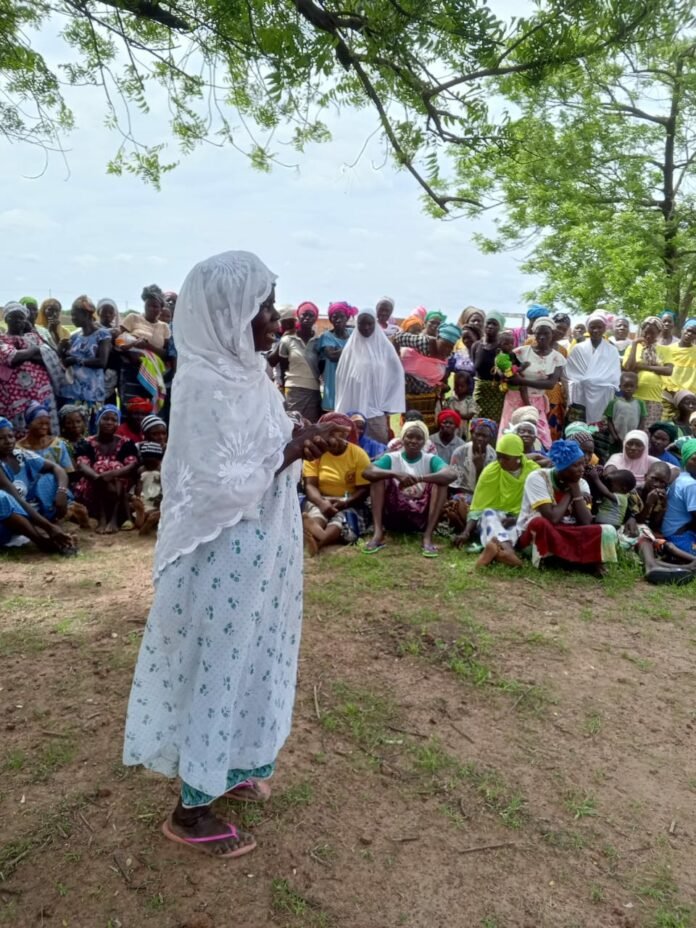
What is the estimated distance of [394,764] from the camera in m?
3.06

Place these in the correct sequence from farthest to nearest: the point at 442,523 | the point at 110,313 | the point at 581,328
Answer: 1. the point at 581,328
2. the point at 110,313
3. the point at 442,523

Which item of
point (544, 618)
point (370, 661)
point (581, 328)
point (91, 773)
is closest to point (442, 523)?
point (544, 618)

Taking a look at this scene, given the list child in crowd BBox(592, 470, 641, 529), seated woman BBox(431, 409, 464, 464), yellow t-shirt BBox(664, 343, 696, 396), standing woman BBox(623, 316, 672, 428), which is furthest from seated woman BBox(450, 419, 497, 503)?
yellow t-shirt BBox(664, 343, 696, 396)

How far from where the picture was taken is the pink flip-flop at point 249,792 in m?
2.71

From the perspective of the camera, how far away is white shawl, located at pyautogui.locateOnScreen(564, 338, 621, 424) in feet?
24.8

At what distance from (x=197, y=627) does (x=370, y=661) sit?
190 cm

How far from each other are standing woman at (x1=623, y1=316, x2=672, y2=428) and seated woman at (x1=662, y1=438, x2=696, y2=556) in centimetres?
158

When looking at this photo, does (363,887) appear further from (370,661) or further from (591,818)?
(370,661)

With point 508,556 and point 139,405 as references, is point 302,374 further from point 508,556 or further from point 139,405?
point 508,556

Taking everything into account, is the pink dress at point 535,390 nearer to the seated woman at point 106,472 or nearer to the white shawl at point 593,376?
the white shawl at point 593,376

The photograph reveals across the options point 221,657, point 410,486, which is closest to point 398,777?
point 221,657

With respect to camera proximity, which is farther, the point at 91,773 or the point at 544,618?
the point at 544,618

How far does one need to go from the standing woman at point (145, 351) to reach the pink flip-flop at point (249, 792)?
16.5 feet

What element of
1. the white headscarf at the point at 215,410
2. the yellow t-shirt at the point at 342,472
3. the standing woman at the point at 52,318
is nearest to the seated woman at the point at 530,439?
the yellow t-shirt at the point at 342,472
